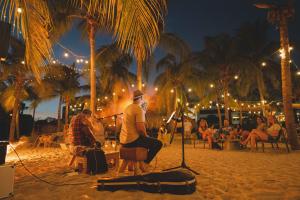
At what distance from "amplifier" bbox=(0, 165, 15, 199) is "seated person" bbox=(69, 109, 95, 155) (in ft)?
6.58

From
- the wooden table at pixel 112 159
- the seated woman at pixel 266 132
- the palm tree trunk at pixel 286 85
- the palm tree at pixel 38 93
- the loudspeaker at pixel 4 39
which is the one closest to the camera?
the loudspeaker at pixel 4 39

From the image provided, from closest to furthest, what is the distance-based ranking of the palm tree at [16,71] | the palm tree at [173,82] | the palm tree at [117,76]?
the palm tree at [16,71] < the palm tree at [173,82] < the palm tree at [117,76]

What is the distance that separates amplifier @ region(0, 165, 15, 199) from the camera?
3363mm

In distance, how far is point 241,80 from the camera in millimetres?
23594

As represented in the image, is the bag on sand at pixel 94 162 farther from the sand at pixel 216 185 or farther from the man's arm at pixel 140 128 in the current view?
the man's arm at pixel 140 128

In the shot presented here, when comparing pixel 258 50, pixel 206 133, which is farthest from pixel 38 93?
pixel 258 50

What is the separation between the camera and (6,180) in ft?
11.2

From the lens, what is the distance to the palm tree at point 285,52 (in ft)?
32.1

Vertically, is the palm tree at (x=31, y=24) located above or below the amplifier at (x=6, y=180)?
above

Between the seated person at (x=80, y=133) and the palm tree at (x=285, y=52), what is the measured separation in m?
7.79

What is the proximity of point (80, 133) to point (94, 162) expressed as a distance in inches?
32.8

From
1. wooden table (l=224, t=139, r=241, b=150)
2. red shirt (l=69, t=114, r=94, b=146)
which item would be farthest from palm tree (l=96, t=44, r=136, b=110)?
red shirt (l=69, t=114, r=94, b=146)

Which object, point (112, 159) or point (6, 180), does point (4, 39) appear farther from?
point (112, 159)

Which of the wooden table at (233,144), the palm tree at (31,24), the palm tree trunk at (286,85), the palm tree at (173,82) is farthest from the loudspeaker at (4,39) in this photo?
the palm tree at (173,82)
